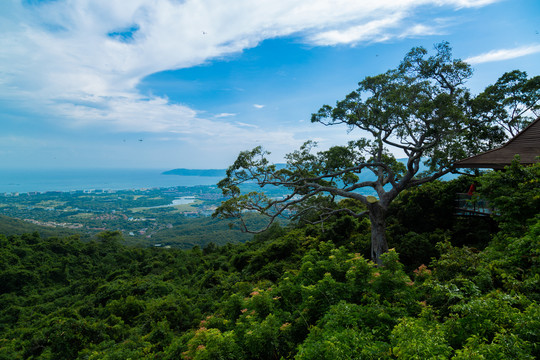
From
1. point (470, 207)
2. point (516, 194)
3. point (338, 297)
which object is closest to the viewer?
point (338, 297)

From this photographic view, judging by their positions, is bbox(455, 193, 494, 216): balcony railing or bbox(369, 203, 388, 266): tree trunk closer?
bbox(455, 193, 494, 216): balcony railing

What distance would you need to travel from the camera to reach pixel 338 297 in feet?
14.8

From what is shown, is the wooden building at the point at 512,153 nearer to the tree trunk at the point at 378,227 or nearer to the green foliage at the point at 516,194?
the green foliage at the point at 516,194

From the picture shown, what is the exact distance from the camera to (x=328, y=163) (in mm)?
10133

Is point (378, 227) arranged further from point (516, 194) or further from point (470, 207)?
point (516, 194)

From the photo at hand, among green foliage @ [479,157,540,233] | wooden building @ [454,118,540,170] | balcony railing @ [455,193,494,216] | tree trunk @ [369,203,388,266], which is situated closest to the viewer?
green foliage @ [479,157,540,233]

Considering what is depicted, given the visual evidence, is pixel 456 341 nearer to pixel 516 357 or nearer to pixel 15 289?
pixel 516 357

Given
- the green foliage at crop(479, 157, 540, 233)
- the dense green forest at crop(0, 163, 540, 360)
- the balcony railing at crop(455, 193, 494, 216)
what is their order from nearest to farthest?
the dense green forest at crop(0, 163, 540, 360)
the green foliage at crop(479, 157, 540, 233)
the balcony railing at crop(455, 193, 494, 216)

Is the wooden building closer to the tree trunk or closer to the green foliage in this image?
the green foliage

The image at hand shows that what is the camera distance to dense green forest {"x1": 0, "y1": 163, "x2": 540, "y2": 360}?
9.02ft

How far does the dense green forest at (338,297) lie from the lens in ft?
9.02

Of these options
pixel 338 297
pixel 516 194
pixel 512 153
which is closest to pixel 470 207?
pixel 512 153

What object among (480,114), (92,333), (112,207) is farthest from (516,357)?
(112,207)

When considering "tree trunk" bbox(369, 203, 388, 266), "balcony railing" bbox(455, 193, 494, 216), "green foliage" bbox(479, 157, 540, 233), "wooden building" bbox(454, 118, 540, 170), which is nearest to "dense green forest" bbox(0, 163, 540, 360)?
"green foliage" bbox(479, 157, 540, 233)
